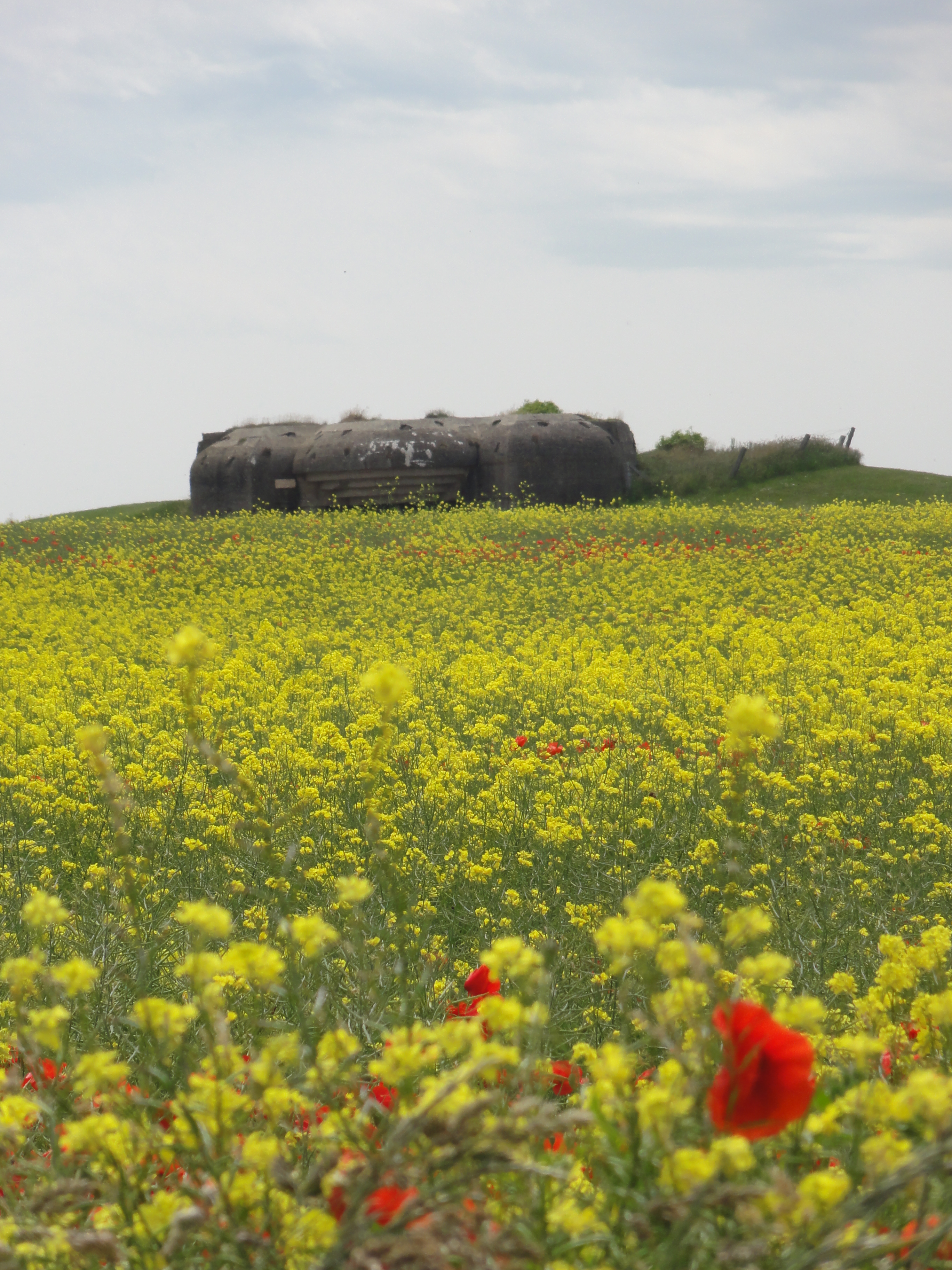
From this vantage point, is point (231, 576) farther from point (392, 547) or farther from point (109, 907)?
point (109, 907)

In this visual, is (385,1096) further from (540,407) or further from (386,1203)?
(540,407)

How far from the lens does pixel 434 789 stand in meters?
4.96

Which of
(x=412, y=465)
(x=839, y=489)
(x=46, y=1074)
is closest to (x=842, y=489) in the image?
(x=839, y=489)

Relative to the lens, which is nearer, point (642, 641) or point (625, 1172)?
point (625, 1172)

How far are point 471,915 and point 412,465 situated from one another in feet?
68.3

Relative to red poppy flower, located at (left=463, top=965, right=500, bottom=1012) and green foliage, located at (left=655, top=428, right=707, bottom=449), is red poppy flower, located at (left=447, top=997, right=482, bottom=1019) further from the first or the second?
green foliage, located at (left=655, top=428, right=707, bottom=449)

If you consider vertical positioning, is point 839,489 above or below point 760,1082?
above

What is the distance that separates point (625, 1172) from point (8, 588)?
595 inches

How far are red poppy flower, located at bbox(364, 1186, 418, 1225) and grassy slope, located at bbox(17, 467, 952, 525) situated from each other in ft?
86.6

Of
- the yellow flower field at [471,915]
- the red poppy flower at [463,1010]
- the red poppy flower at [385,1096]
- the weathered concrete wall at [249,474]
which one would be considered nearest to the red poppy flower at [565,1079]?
the yellow flower field at [471,915]

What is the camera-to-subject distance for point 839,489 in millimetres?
27938

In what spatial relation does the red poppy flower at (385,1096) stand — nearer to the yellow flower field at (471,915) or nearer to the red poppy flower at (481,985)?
the yellow flower field at (471,915)

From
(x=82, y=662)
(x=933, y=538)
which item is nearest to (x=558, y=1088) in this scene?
(x=82, y=662)

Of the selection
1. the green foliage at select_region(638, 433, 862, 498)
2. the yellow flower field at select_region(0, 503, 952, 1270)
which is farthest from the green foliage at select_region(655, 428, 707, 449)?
the yellow flower field at select_region(0, 503, 952, 1270)
